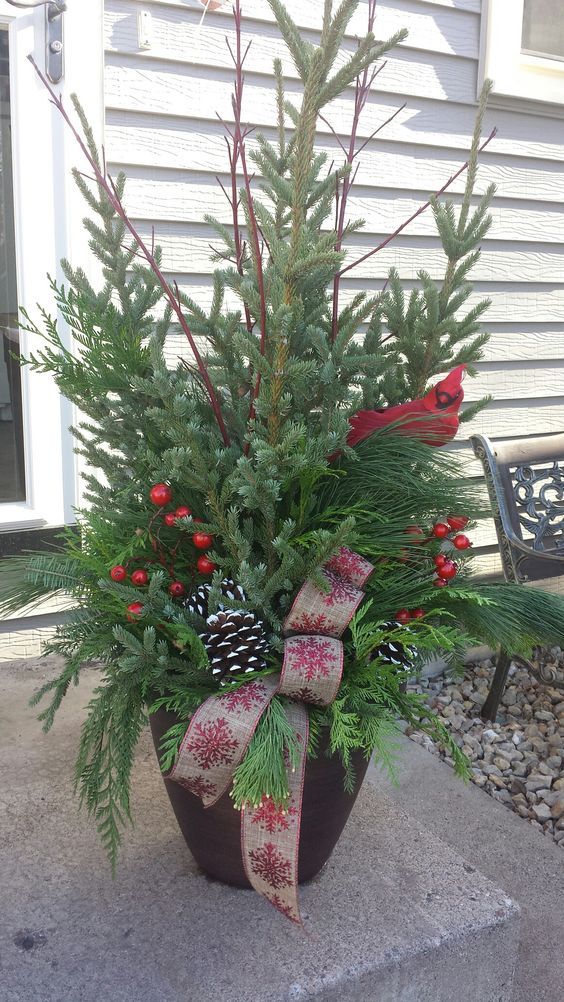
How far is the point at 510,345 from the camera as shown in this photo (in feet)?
11.9

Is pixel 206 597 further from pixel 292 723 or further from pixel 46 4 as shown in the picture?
pixel 46 4

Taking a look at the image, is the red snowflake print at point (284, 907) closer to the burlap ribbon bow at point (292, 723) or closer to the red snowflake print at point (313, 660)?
the burlap ribbon bow at point (292, 723)

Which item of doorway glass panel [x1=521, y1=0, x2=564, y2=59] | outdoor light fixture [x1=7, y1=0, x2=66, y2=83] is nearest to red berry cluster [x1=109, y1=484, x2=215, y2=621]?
outdoor light fixture [x1=7, y1=0, x2=66, y2=83]

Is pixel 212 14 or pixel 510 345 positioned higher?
pixel 212 14

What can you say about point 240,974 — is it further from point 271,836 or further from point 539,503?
point 539,503

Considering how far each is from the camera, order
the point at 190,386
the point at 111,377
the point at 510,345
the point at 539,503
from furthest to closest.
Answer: the point at 510,345
the point at 539,503
the point at 190,386
the point at 111,377

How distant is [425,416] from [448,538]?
221 mm

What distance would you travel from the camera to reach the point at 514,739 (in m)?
3.14

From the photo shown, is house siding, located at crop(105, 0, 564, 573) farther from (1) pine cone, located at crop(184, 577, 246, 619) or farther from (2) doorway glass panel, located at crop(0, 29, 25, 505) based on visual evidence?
(1) pine cone, located at crop(184, 577, 246, 619)

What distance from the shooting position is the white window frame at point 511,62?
317 cm

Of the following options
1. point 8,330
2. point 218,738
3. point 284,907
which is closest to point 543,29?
point 8,330

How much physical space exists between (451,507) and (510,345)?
7.56ft

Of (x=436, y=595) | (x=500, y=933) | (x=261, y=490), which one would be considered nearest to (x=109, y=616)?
(x=261, y=490)

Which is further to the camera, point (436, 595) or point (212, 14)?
point (212, 14)
